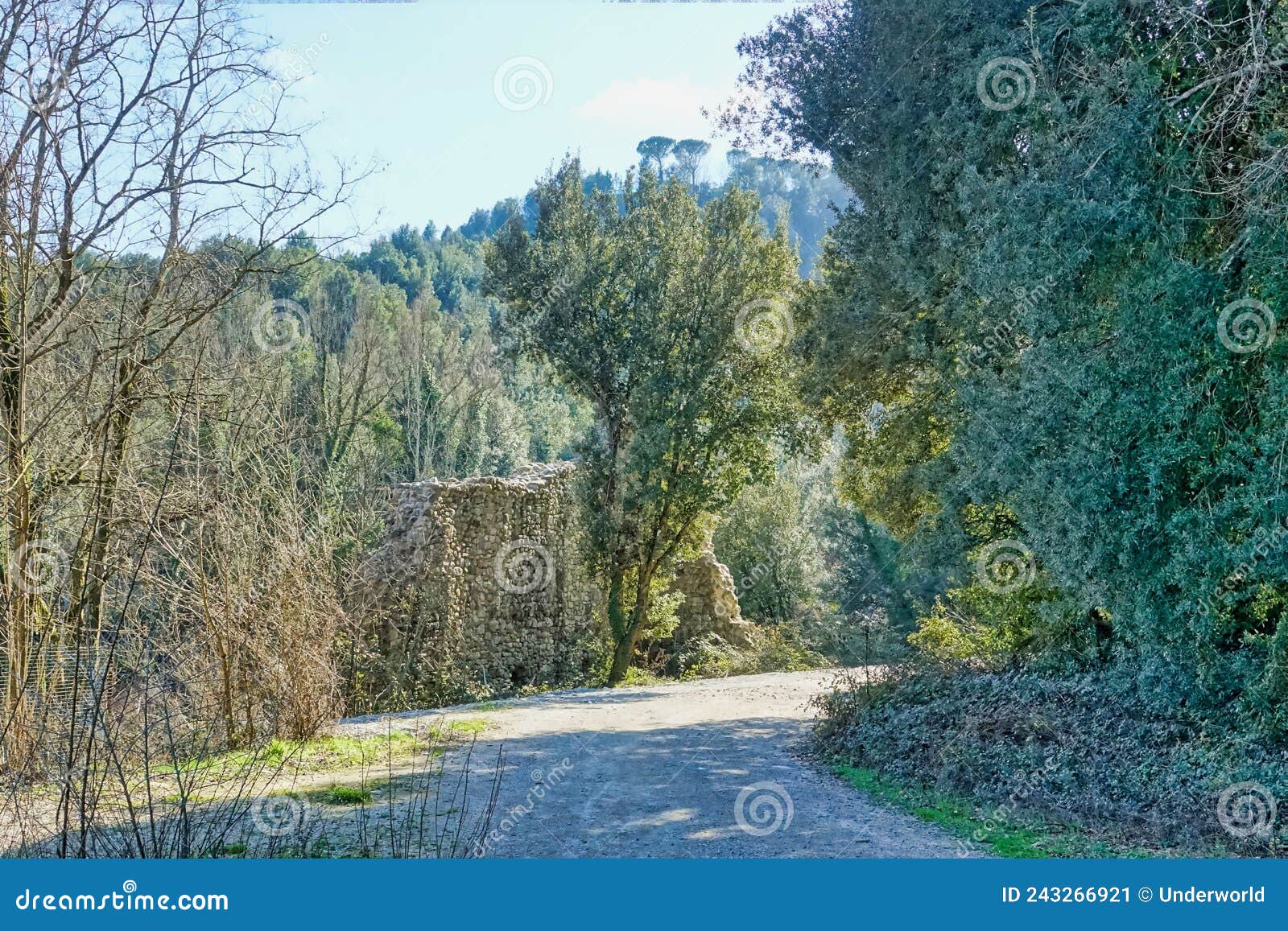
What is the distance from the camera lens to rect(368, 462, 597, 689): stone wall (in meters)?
14.7

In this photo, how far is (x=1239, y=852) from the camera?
604cm

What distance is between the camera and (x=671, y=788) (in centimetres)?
743

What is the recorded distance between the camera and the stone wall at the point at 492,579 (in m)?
14.7

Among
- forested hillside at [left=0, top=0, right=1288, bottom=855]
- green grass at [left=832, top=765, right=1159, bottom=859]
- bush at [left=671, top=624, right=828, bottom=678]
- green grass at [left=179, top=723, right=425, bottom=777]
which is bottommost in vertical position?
bush at [left=671, top=624, right=828, bottom=678]

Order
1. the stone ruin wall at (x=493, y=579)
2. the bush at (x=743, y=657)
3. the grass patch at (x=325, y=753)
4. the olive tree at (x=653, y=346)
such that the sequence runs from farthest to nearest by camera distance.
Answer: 1. the bush at (x=743, y=657)
2. the olive tree at (x=653, y=346)
3. the stone ruin wall at (x=493, y=579)
4. the grass patch at (x=325, y=753)

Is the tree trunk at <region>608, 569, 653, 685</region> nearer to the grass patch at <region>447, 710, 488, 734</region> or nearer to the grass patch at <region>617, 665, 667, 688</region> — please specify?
the grass patch at <region>617, 665, 667, 688</region>

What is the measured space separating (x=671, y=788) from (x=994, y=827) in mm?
2217

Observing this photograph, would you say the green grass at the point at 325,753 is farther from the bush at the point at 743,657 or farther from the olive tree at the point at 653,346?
the bush at the point at 743,657

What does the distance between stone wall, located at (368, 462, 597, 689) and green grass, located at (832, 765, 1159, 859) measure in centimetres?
762

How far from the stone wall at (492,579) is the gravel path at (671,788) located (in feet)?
8.95

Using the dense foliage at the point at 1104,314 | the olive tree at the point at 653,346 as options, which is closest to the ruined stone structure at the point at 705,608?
the olive tree at the point at 653,346

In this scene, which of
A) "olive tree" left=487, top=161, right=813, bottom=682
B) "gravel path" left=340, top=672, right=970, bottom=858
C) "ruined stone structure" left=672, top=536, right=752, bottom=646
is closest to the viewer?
"gravel path" left=340, top=672, right=970, bottom=858

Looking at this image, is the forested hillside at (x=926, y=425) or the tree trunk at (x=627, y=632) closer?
the forested hillside at (x=926, y=425)

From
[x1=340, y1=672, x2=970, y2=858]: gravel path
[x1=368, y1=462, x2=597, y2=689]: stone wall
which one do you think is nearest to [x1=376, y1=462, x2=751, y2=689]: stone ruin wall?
[x1=368, y1=462, x2=597, y2=689]: stone wall
